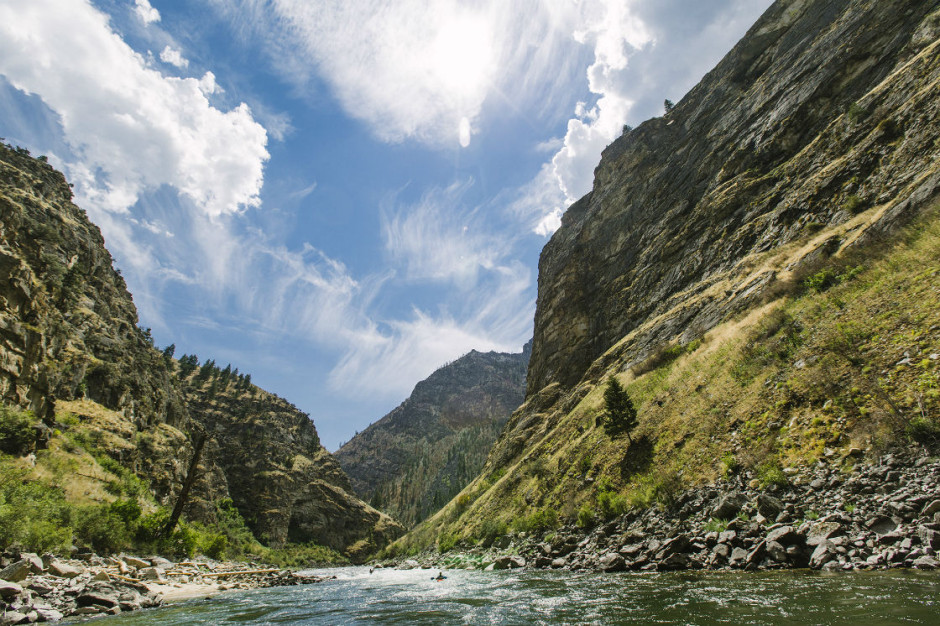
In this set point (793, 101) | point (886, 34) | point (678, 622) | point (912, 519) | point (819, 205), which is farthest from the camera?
point (793, 101)

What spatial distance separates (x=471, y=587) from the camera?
16.8m

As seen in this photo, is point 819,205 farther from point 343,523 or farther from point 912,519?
point 343,523

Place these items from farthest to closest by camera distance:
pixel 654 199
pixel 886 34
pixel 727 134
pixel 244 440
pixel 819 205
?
pixel 244 440 < pixel 654 199 < pixel 727 134 < pixel 886 34 < pixel 819 205

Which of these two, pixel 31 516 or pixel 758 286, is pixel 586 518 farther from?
pixel 31 516

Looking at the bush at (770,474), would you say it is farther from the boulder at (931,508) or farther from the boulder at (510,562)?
the boulder at (510,562)

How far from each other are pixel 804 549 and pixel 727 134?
61868 mm

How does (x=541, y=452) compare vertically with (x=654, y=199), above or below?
below

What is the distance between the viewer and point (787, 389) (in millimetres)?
17578

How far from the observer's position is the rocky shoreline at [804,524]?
334 inches

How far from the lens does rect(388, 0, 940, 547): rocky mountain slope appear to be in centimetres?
1558

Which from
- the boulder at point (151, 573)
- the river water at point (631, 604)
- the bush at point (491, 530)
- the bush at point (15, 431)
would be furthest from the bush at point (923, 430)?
the bush at point (15, 431)

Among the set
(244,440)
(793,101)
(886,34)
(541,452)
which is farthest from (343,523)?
(886,34)

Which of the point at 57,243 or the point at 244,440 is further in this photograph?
the point at 244,440

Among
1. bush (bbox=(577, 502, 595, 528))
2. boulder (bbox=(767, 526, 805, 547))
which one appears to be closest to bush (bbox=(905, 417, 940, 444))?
boulder (bbox=(767, 526, 805, 547))
